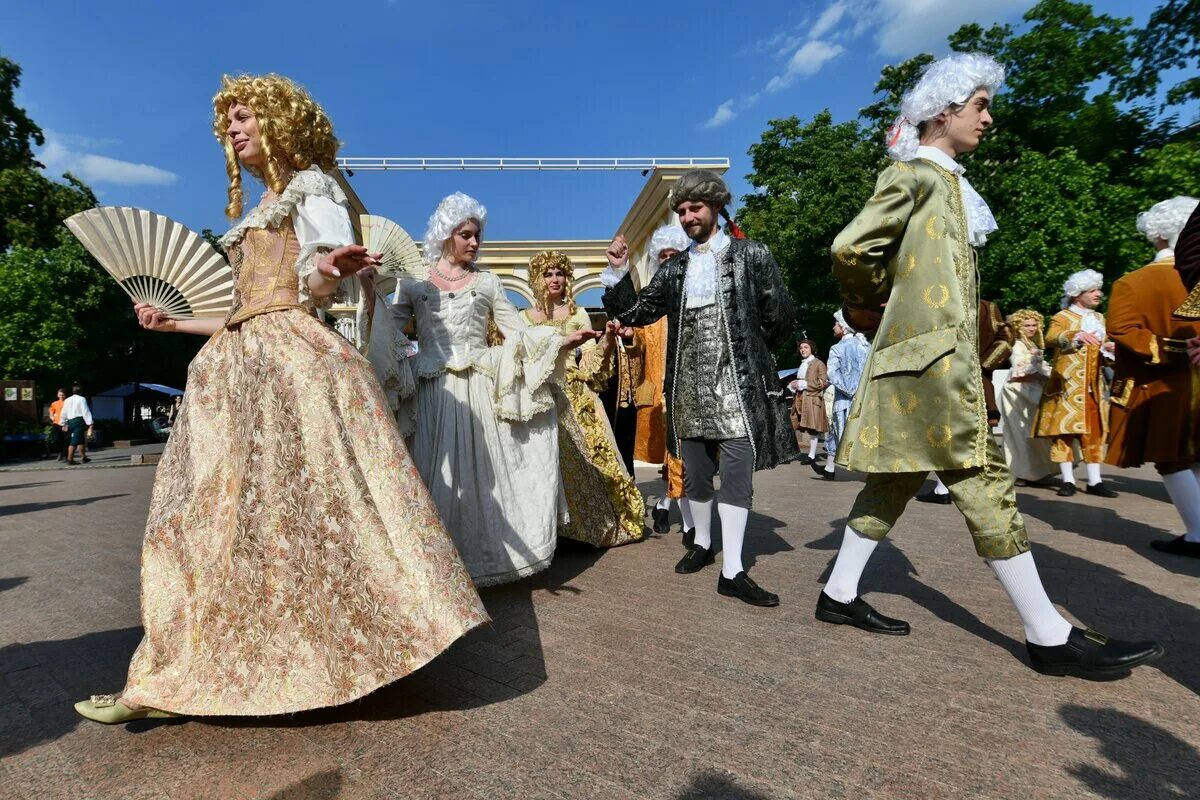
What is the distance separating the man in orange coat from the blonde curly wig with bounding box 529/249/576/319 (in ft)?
11.7

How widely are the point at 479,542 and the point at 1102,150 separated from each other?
26479 mm

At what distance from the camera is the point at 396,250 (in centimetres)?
404

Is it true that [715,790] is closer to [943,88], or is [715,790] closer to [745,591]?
[745,591]

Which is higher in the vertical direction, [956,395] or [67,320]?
[67,320]

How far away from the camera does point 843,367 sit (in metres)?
9.10

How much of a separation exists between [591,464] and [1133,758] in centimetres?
347

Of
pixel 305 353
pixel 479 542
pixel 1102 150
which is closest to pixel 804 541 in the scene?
pixel 479 542

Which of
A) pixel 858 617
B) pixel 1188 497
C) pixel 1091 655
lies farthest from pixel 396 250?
pixel 1188 497

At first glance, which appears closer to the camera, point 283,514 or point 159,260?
point 283,514

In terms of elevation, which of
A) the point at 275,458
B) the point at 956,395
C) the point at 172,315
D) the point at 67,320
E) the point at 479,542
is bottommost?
the point at 479,542

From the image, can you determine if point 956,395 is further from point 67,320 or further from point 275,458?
point 67,320

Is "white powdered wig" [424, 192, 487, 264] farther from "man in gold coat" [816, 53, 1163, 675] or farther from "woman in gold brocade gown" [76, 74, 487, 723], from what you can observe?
"man in gold coat" [816, 53, 1163, 675]

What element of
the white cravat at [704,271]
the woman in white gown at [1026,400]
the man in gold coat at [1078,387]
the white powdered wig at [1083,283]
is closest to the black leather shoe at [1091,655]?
the white cravat at [704,271]

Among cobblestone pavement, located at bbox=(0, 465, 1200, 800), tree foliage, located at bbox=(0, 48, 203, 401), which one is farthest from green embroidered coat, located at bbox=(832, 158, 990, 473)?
tree foliage, located at bbox=(0, 48, 203, 401)
